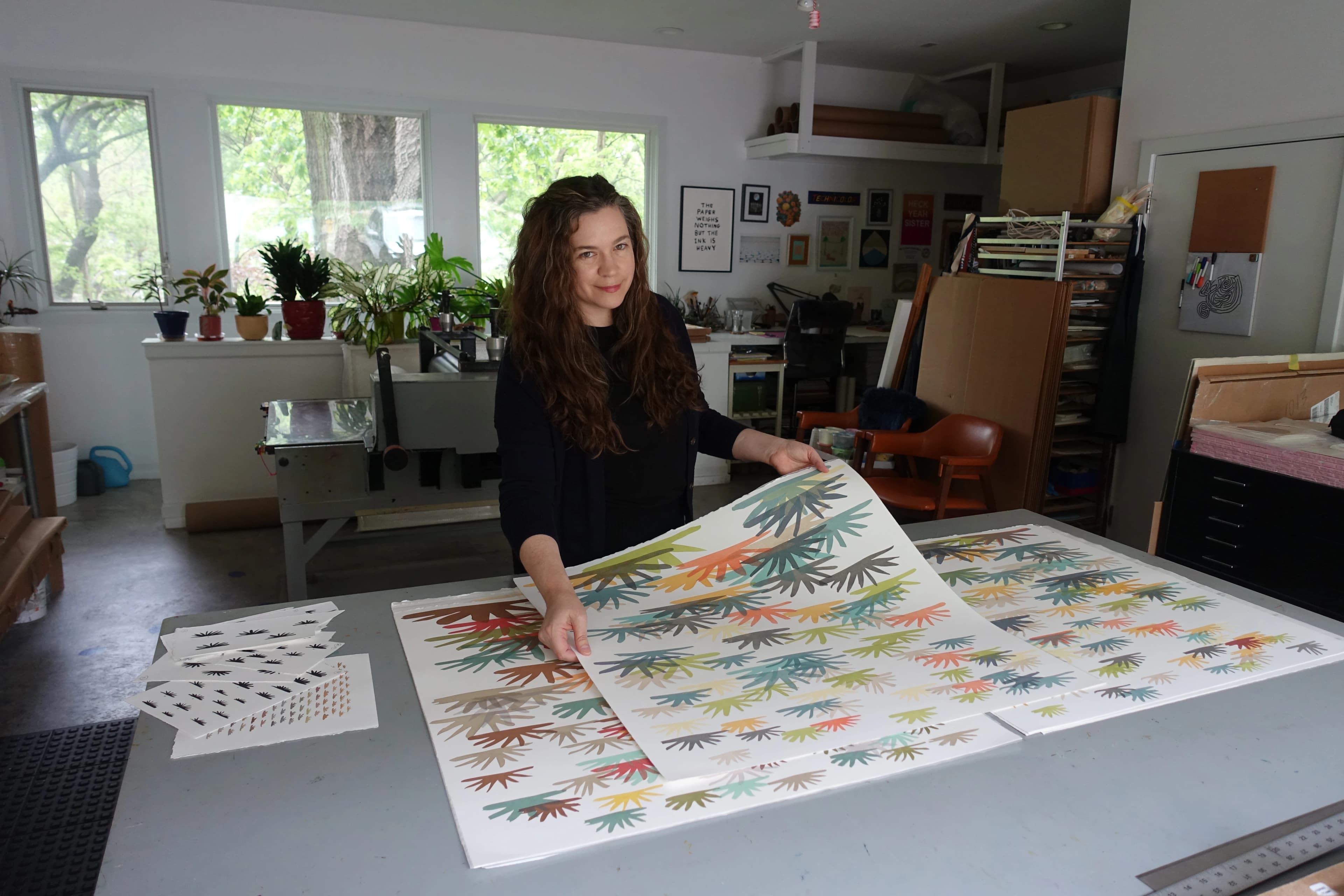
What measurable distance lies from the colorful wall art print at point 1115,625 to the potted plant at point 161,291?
4.15 metres

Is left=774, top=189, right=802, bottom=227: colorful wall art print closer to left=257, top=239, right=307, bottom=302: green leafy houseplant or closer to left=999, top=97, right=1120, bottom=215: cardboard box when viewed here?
left=999, top=97, right=1120, bottom=215: cardboard box

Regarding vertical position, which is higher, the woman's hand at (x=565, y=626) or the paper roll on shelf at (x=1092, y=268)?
the paper roll on shelf at (x=1092, y=268)

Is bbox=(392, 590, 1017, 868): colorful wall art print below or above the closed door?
below

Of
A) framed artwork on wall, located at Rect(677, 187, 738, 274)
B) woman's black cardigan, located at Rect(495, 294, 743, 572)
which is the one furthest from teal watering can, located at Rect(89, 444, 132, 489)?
woman's black cardigan, located at Rect(495, 294, 743, 572)

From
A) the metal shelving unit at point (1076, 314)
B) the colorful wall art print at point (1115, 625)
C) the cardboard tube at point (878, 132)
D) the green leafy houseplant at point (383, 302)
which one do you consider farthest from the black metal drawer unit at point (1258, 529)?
the cardboard tube at point (878, 132)

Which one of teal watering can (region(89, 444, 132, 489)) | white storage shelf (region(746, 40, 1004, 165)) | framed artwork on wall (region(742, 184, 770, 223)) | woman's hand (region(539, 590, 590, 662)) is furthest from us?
framed artwork on wall (region(742, 184, 770, 223))

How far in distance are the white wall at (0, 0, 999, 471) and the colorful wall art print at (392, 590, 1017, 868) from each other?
12.9 feet

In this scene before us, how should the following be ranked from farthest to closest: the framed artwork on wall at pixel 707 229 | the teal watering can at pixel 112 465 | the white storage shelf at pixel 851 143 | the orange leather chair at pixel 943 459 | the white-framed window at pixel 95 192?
the framed artwork on wall at pixel 707 229, the white storage shelf at pixel 851 143, the teal watering can at pixel 112 465, the white-framed window at pixel 95 192, the orange leather chair at pixel 943 459

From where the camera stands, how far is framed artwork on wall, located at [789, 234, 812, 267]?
6.66 metres

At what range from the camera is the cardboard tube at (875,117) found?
6.02 meters

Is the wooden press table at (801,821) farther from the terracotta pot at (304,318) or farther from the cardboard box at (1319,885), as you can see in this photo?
the terracotta pot at (304,318)

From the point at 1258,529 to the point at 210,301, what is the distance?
471 centimetres

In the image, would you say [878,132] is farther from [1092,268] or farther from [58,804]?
[58,804]

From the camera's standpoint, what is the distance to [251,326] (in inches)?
181
